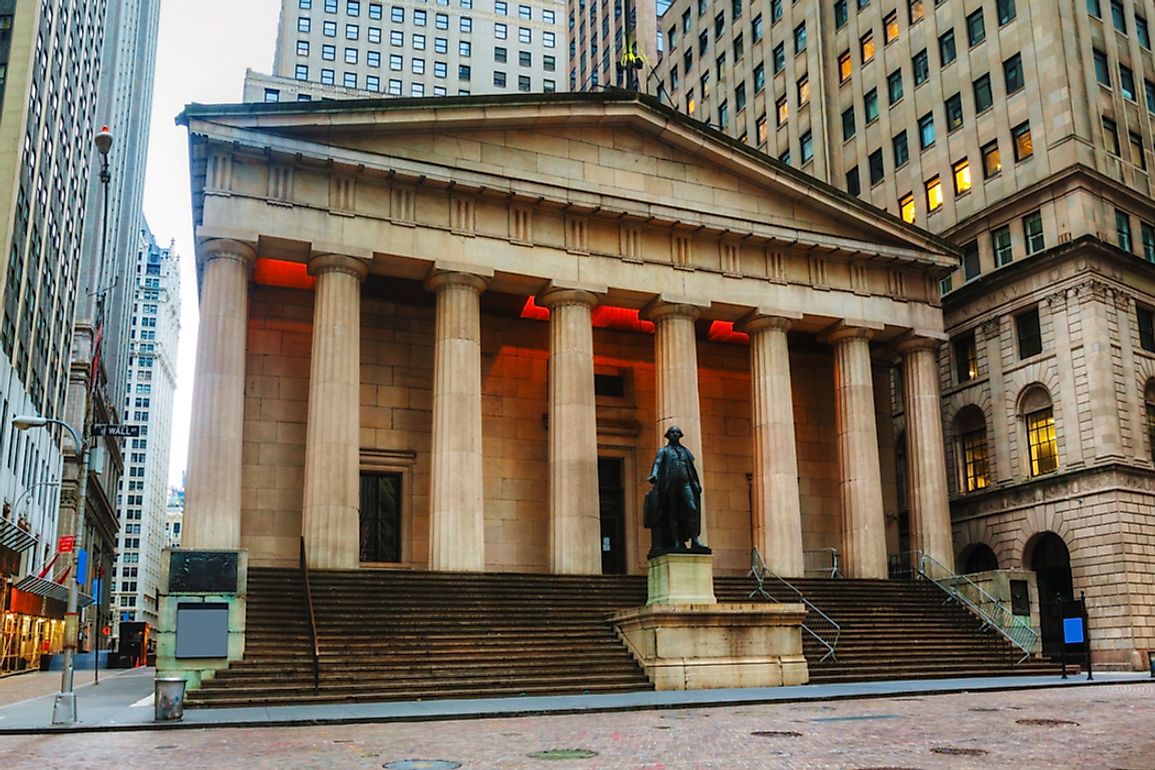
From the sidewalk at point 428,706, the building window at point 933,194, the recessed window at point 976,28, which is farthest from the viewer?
the building window at point 933,194

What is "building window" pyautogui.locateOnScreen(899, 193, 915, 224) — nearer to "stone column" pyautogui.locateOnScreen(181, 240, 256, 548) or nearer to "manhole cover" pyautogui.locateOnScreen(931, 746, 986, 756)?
"stone column" pyautogui.locateOnScreen(181, 240, 256, 548)

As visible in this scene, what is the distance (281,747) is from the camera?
14.1 metres

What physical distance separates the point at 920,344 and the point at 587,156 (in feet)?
46.2

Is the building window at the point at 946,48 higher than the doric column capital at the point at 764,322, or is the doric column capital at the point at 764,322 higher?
the building window at the point at 946,48

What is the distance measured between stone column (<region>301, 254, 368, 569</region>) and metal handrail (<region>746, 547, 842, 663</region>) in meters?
12.0

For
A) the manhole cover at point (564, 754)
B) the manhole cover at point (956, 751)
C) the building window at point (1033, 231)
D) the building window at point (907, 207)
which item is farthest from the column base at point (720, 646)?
the building window at point (907, 207)

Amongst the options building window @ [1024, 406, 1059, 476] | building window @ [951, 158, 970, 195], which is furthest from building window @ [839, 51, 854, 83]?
building window @ [1024, 406, 1059, 476]

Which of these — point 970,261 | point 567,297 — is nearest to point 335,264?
point 567,297

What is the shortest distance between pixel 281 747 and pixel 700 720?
6629mm

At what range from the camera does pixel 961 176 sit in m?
47.0

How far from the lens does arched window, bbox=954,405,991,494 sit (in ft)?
145

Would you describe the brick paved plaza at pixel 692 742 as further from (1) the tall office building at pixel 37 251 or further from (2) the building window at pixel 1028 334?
(1) the tall office building at pixel 37 251

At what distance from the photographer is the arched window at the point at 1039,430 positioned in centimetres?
4062

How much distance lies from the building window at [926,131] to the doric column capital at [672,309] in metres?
19.4
